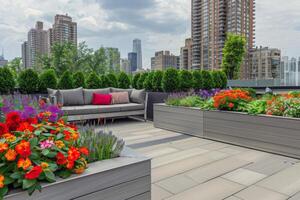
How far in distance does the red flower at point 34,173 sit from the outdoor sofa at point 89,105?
3912 mm

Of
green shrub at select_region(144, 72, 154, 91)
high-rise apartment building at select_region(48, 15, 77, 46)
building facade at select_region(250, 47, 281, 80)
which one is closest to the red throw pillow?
green shrub at select_region(144, 72, 154, 91)

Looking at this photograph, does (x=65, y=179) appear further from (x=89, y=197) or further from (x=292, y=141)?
(x=292, y=141)

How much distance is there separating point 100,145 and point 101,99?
4.30m

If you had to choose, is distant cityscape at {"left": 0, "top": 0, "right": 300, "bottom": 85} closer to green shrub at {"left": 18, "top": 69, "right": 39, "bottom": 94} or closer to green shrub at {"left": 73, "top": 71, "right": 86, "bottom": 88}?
green shrub at {"left": 73, "top": 71, "right": 86, "bottom": 88}

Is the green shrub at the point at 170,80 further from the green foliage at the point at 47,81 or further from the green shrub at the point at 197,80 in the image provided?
the green foliage at the point at 47,81

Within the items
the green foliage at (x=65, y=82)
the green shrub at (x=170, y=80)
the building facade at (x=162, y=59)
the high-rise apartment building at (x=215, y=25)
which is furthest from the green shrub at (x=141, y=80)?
the high-rise apartment building at (x=215, y=25)

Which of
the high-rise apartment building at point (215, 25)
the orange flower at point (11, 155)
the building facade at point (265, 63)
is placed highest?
the high-rise apartment building at point (215, 25)

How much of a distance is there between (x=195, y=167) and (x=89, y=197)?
1.73 m

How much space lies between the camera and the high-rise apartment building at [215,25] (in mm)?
24938

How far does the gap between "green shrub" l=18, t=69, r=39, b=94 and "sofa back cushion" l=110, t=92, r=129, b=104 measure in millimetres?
1973

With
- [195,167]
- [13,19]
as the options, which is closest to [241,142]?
[195,167]

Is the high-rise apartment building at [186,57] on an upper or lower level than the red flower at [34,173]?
upper

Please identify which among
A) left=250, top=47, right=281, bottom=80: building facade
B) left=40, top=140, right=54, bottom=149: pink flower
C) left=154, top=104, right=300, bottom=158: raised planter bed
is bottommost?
left=154, top=104, right=300, bottom=158: raised planter bed

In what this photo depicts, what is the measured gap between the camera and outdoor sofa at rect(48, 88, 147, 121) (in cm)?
512
